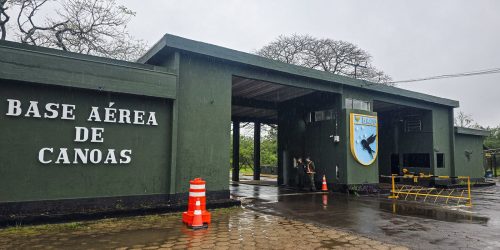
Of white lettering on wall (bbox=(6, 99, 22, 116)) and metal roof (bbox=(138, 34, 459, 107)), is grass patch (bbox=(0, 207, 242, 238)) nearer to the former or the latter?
white lettering on wall (bbox=(6, 99, 22, 116))

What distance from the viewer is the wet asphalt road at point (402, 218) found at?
→ 19.7 feet

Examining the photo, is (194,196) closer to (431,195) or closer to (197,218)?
(197,218)

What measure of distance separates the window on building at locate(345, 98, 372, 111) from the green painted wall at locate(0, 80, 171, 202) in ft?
28.0

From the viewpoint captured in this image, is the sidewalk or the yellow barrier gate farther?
the yellow barrier gate

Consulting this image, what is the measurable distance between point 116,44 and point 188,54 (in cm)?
1110

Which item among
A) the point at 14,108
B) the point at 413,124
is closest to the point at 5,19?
the point at 14,108

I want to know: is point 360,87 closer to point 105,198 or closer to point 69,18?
point 105,198

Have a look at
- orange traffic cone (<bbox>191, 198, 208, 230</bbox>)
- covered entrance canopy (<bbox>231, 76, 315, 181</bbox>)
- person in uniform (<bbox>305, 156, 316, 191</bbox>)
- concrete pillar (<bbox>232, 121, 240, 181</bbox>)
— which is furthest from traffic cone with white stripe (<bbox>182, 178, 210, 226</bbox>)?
concrete pillar (<bbox>232, 121, 240, 181</bbox>)

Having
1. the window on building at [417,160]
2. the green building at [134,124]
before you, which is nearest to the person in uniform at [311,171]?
the green building at [134,124]

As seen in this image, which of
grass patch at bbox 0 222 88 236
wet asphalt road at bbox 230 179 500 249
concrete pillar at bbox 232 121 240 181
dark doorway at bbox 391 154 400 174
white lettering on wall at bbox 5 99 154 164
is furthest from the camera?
concrete pillar at bbox 232 121 240 181

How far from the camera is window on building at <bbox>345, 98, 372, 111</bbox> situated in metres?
14.5

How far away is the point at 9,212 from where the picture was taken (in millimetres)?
7125

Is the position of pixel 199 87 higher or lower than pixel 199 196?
higher

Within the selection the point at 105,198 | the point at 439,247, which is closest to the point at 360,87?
the point at 439,247
